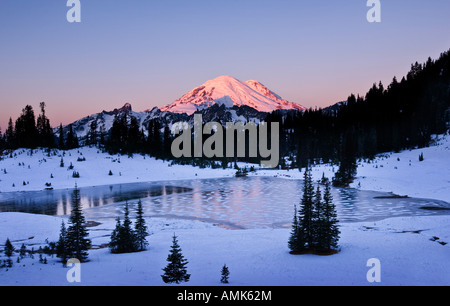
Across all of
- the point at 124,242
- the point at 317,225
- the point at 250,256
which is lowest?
the point at 250,256

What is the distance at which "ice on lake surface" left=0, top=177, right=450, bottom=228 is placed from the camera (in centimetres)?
2298

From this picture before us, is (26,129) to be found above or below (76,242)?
above

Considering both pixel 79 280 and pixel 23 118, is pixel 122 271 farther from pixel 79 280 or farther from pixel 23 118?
pixel 23 118

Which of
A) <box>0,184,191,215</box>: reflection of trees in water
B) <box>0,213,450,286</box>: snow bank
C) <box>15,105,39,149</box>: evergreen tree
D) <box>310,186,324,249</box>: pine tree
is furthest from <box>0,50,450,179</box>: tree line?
<box>310,186,324,249</box>: pine tree

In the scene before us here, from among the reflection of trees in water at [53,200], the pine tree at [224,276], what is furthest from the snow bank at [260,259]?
the reflection of trees in water at [53,200]

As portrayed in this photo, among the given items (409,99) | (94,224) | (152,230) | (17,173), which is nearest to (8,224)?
(94,224)

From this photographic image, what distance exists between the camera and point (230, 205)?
29.2 meters

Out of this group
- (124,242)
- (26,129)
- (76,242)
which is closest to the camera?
(76,242)

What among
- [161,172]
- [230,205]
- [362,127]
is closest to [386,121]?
[362,127]

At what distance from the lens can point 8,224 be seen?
62.8ft

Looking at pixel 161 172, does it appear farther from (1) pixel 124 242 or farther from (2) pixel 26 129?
(1) pixel 124 242

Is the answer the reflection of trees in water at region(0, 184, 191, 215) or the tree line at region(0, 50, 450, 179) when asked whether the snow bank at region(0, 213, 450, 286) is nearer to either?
the reflection of trees in water at region(0, 184, 191, 215)
